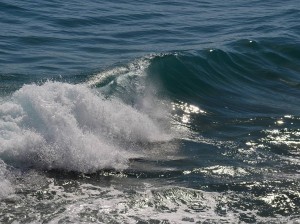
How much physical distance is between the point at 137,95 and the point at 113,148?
120 inches

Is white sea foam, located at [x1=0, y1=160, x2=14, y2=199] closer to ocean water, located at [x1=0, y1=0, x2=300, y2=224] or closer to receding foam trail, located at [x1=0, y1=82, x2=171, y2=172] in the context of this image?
ocean water, located at [x1=0, y1=0, x2=300, y2=224]

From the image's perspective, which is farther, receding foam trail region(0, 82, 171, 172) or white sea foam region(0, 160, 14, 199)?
receding foam trail region(0, 82, 171, 172)

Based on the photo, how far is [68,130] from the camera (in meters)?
10.1

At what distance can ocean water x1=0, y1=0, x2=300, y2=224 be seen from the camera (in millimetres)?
8352

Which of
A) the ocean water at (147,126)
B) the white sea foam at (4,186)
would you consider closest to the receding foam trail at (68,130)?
the ocean water at (147,126)

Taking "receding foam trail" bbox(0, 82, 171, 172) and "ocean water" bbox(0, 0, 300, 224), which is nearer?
"ocean water" bbox(0, 0, 300, 224)

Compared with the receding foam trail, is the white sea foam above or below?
below

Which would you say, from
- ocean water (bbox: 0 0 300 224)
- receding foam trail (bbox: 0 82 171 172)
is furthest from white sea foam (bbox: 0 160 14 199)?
receding foam trail (bbox: 0 82 171 172)

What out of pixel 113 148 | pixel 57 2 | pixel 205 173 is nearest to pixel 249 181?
pixel 205 173

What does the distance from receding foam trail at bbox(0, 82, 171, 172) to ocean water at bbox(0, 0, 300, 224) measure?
0.02m

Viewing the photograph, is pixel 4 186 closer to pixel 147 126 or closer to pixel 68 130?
pixel 68 130

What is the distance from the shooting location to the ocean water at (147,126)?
8352 mm

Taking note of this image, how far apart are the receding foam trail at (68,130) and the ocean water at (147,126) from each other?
21mm

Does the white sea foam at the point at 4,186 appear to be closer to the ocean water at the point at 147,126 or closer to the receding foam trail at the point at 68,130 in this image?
the ocean water at the point at 147,126
